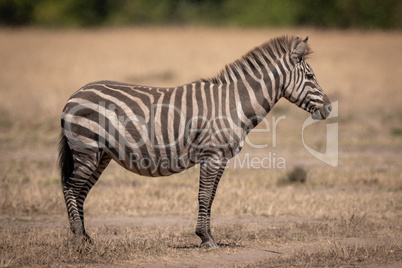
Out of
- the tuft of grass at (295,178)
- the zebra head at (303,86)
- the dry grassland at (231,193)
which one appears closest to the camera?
the dry grassland at (231,193)

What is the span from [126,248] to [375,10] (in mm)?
32846

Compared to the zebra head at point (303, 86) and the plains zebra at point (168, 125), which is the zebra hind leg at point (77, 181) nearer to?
the plains zebra at point (168, 125)

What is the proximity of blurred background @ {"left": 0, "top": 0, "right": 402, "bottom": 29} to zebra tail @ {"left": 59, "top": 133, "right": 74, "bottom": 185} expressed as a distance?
27184 mm

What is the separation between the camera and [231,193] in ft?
33.5

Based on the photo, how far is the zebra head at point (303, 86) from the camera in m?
7.55

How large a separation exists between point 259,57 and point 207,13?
32805 mm

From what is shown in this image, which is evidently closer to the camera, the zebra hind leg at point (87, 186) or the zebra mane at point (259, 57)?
the zebra hind leg at point (87, 186)

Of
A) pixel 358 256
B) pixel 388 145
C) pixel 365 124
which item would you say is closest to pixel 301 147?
pixel 388 145

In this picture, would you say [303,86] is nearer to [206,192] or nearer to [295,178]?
[206,192]

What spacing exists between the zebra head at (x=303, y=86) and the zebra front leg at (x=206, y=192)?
1.34 metres

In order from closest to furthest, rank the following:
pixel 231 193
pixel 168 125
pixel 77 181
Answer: pixel 77 181 → pixel 168 125 → pixel 231 193

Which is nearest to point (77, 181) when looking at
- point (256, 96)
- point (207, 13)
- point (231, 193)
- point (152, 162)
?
point (152, 162)

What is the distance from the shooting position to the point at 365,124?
56.9ft

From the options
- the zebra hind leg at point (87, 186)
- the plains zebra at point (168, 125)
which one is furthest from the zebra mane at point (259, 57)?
the zebra hind leg at point (87, 186)
